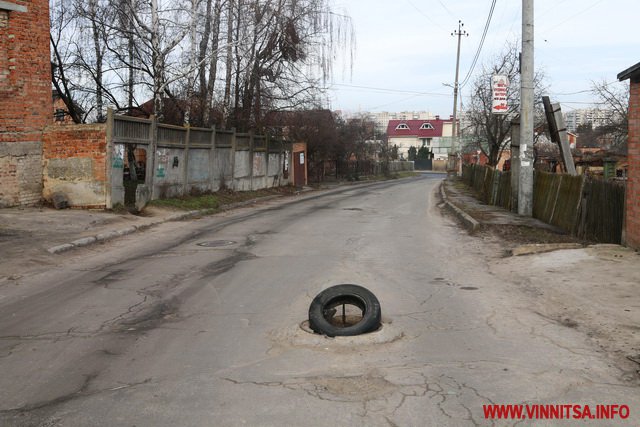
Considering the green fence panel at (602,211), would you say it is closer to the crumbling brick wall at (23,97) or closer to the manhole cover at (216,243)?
the manhole cover at (216,243)

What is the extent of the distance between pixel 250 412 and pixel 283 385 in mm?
546

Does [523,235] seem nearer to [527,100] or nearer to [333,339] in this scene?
[527,100]

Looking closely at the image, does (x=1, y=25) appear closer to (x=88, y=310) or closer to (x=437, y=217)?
(x=88, y=310)

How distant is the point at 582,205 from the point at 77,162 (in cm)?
1286

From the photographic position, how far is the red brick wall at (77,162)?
16.1 m

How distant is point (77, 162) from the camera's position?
53.3ft

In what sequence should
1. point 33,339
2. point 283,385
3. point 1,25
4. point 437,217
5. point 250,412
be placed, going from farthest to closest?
1. point 437,217
2. point 1,25
3. point 33,339
4. point 283,385
5. point 250,412

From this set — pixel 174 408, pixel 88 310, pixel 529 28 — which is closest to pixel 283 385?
pixel 174 408

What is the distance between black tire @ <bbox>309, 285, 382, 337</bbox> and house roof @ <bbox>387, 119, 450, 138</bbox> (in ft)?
366

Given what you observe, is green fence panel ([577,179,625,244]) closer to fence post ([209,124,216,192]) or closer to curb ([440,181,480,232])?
curb ([440,181,480,232])

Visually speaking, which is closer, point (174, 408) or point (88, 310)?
point (174, 408)

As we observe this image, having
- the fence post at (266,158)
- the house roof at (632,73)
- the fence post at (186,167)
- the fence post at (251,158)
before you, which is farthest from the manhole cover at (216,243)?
the fence post at (266,158)

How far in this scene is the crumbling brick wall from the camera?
15305 millimetres

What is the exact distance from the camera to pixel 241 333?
19.5 ft
